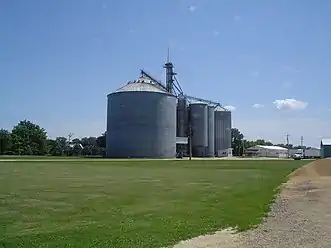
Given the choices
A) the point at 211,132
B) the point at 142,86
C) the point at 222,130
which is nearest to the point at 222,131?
the point at 222,130

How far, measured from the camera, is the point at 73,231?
12734 mm

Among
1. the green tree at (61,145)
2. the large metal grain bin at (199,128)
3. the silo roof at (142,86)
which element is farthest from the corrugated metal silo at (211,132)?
the green tree at (61,145)

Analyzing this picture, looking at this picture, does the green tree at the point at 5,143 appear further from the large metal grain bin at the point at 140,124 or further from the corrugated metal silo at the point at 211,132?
the corrugated metal silo at the point at 211,132

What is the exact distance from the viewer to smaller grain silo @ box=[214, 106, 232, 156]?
493ft

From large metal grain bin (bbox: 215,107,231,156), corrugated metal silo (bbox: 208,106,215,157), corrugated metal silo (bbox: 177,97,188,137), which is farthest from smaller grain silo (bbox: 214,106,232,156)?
corrugated metal silo (bbox: 177,97,188,137)

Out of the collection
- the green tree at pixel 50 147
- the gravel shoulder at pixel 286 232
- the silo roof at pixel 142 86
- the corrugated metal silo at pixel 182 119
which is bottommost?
the gravel shoulder at pixel 286 232

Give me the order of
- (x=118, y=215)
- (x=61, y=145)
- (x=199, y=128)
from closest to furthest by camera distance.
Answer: (x=118, y=215) < (x=199, y=128) < (x=61, y=145)

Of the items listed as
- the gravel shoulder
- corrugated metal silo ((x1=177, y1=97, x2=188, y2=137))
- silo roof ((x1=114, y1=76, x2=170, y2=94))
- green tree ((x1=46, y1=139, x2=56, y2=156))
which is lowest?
the gravel shoulder

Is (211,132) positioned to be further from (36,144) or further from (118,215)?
(118,215)

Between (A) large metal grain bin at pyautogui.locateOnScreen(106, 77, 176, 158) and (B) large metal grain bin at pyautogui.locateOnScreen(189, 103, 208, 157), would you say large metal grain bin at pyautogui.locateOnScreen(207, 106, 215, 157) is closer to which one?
(B) large metal grain bin at pyautogui.locateOnScreen(189, 103, 208, 157)

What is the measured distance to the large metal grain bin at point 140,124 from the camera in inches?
4564

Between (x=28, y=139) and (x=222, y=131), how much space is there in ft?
199

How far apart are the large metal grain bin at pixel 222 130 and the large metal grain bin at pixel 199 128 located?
41.7 feet

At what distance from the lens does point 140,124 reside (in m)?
116
